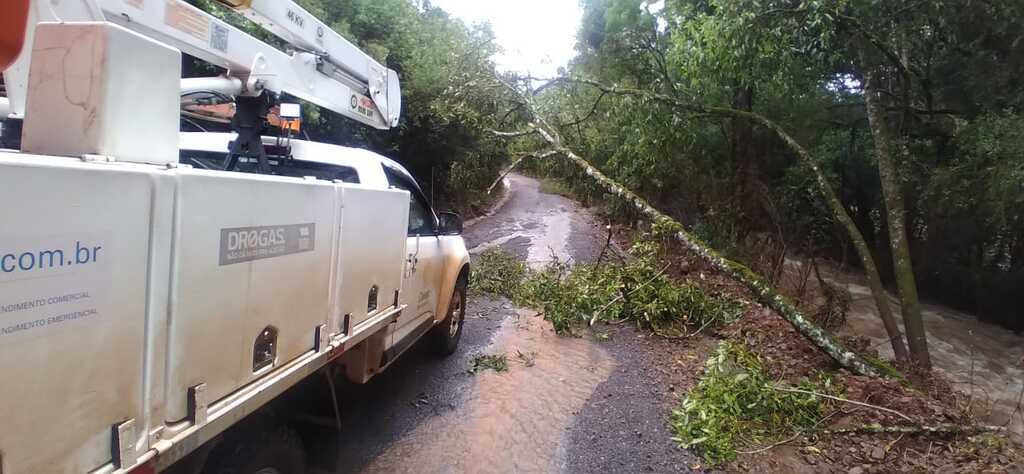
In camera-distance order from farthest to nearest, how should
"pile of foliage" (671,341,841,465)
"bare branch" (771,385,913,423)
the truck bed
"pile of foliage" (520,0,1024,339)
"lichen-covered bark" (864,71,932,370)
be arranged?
"pile of foliage" (520,0,1024,339), "lichen-covered bark" (864,71,932,370), "bare branch" (771,385,913,423), "pile of foliage" (671,341,841,465), the truck bed

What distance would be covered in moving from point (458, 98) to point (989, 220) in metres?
9.08

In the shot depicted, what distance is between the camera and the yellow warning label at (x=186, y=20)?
10.7 ft

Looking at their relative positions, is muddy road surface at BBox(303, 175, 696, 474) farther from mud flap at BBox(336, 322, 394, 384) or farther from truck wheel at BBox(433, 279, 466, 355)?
mud flap at BBox(336, 322, 394, 384)

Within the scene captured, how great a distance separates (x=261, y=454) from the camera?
2.64 meters

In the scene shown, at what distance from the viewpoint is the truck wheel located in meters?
6.07

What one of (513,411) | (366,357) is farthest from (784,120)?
(366,357)

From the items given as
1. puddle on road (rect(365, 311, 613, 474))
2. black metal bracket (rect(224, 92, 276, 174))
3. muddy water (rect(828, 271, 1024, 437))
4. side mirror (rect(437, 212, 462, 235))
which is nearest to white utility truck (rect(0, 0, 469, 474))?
black metal bracket (rect(224, 92, 276, 174))

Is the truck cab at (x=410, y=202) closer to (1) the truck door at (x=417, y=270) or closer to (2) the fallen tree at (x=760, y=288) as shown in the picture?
(1) the truck door at (x=417, y=270)

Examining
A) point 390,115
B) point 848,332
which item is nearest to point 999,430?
point 848,332

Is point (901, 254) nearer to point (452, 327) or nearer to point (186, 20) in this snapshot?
point (452, 327)

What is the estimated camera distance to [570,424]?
16.3 ft

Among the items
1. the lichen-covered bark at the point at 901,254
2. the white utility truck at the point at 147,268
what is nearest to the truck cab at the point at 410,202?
the white utility truck at the point at 147,268

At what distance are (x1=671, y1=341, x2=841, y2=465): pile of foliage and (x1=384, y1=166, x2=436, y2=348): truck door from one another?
2240mm

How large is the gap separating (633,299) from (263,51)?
5863 mm
